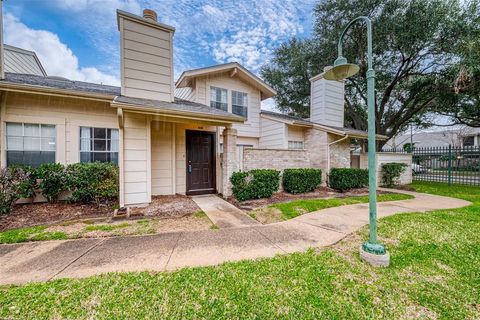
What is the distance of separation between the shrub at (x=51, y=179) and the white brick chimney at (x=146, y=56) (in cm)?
286

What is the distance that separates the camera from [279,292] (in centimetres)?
211

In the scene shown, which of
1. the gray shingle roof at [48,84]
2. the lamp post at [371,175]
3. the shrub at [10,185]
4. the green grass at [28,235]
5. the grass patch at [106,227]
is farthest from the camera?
the gray shingle roof at [48,84]

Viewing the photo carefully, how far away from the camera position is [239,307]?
Answer: 6.28 ft

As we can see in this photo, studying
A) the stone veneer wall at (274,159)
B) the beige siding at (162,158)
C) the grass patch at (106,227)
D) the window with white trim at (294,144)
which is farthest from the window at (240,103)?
the grass patch at (106,227)

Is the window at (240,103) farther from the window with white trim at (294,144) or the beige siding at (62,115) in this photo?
the beige siding at (62,115)

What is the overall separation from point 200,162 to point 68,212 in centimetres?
407

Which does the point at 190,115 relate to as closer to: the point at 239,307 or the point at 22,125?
the point at 22,125

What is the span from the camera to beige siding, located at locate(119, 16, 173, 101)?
6180 millimetres

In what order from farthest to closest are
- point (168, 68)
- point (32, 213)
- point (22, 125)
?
point (168, 68) → point (22, 125) → point (32, 213)

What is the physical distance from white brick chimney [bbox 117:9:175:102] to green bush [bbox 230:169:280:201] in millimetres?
3759

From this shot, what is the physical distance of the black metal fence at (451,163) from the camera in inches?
400

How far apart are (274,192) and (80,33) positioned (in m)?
10.6

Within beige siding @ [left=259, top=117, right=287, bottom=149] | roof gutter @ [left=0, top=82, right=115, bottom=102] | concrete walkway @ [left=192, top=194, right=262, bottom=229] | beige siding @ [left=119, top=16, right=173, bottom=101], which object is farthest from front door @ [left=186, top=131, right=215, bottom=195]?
beige siding @ [left=259, top=117, right=287, bottom=149]

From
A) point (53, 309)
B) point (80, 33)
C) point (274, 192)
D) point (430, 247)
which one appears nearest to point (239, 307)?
point (53, 309)
